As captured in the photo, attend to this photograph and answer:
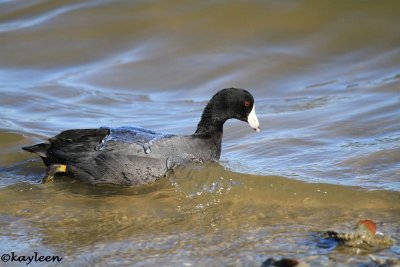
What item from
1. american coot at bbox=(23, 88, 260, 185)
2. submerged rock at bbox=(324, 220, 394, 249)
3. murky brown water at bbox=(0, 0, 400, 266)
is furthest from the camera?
american coot at bbox=(23, 88, 260, 185)

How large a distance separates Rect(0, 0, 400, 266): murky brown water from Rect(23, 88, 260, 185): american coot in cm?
13

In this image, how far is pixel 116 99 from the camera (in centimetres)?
909

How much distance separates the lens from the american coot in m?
5.97

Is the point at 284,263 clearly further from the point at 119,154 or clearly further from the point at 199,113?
the point at 199,113

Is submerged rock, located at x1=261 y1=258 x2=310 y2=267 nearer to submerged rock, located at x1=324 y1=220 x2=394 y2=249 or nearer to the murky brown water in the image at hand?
the murky brown water

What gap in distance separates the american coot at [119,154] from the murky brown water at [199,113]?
130 mm

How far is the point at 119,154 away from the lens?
19.7 feet

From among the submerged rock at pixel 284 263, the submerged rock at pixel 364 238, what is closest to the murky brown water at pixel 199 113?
the submerged rock at pixel 364 238

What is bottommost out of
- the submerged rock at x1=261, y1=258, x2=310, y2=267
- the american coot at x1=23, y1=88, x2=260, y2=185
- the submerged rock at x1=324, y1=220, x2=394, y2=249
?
the submerged rock at x1=261, y1=258, x2=310, y2=267

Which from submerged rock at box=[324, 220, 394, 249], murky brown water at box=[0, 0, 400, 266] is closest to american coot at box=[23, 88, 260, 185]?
murky brown water at box=[0, 0, 400, 266]

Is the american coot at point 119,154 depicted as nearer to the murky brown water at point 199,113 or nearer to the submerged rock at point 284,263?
the murky brown water at point 199,113

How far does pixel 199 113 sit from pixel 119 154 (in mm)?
2493

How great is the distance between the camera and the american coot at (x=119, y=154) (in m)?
5.97

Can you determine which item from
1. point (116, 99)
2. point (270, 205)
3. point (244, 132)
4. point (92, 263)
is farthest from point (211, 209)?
point (116, 99)
